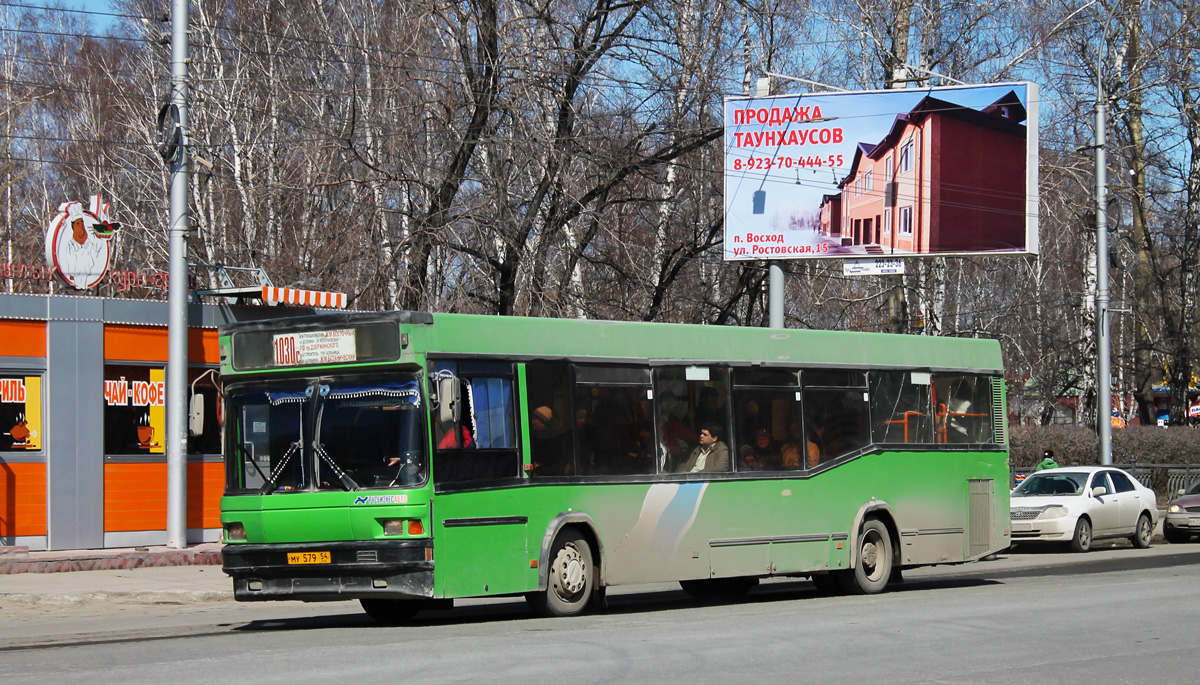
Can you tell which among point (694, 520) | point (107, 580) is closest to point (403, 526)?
point (694, 520)

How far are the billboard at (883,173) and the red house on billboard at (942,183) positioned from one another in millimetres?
19

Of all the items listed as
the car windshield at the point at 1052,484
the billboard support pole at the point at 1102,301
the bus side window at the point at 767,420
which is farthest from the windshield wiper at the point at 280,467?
the billboard support pole at the point at 1102,301

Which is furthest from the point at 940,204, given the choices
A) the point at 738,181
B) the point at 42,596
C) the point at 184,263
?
the point at 42,596

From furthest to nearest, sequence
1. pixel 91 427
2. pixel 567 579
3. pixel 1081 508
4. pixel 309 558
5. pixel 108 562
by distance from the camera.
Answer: pixel 1081 508, pixel 91 427, pixel 108 562, pixel 567 579, pixel 309 558

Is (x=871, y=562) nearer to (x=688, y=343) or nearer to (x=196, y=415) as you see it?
(x=688, y=343)

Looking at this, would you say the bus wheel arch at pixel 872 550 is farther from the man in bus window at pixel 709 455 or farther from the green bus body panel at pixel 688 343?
the man in bus window at pixel 709 455

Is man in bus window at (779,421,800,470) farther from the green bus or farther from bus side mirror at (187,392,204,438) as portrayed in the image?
bus side mirror at (187,392,204,438)

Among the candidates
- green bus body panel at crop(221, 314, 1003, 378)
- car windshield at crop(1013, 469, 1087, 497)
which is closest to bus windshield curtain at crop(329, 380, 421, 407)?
green bus body panel at crop(221, 314, 1003, 378)

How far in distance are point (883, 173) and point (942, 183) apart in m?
1.15

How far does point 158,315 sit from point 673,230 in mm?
12816

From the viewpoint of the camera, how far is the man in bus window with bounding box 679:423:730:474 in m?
14.2

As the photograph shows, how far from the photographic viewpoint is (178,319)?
64.2 ft

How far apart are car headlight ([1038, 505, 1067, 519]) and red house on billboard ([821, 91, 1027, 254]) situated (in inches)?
228

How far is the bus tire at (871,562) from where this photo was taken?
52.0ft
